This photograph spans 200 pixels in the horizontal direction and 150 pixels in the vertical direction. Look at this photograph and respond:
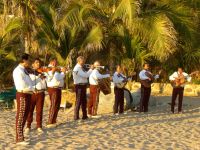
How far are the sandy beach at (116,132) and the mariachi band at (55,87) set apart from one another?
0.96 ft

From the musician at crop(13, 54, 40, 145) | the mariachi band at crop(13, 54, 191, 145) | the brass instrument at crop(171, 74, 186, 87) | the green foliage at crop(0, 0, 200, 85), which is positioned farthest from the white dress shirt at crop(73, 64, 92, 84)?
the green foliage at crop(0, 0, 200, 85)

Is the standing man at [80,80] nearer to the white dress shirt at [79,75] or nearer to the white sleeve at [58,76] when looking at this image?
the white dress shirt at [79,75]

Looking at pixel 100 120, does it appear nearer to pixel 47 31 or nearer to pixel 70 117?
pixel 70 117

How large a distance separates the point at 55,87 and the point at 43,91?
41 centimetres

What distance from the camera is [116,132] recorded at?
9.52 metres

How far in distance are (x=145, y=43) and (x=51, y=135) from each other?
27.6ft

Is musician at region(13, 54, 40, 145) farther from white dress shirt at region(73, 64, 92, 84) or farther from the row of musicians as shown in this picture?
white dress shirt at region(73, 64, 92, 84)

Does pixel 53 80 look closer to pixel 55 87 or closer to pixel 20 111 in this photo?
pixel 55 87

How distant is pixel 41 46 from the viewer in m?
16.4

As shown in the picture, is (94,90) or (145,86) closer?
(94,90)

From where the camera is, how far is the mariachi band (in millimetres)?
8133

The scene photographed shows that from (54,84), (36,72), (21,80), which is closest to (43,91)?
(54,84)

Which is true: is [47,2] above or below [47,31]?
above

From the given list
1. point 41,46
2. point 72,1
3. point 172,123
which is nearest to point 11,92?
point 41,46
